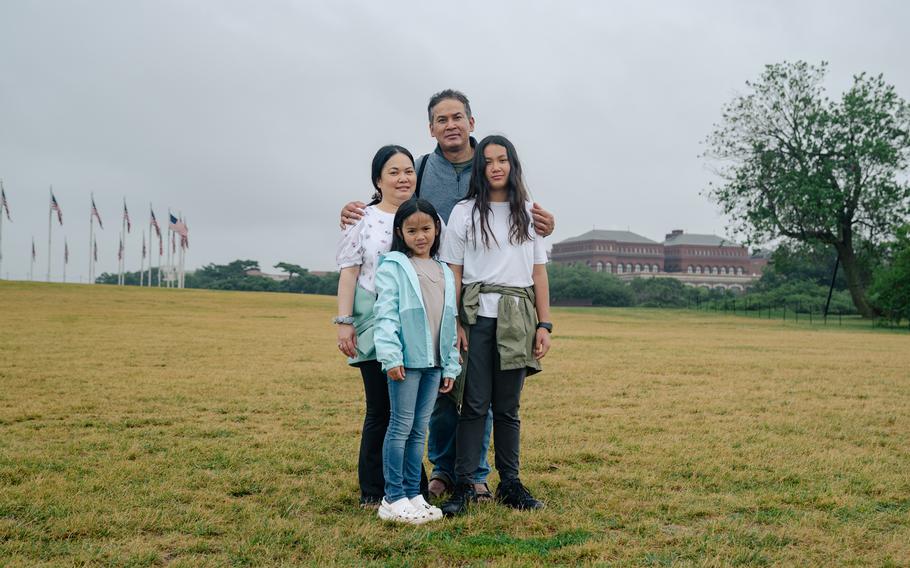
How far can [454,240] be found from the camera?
405cm

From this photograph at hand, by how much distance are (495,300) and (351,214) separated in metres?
0.89

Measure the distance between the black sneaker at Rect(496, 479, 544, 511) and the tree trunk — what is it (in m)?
32.0

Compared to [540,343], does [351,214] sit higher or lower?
higher

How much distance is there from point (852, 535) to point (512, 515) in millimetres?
1560

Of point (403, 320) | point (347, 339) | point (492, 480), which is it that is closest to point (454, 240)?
point (403, 320)

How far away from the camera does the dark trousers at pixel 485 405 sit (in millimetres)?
4023

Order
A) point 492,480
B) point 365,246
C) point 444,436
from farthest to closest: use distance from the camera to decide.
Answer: point 492,480 → point 444,436 → point 365,246

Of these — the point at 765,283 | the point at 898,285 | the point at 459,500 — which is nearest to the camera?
the point at 459,500

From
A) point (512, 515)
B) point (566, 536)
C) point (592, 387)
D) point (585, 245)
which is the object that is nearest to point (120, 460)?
point (512, 515)

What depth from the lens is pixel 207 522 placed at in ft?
11.6

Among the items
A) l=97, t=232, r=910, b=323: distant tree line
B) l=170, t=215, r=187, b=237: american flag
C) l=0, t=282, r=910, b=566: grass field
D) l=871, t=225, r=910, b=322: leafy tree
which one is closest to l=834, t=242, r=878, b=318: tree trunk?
l=97, t=232, r=910, b=323: distant tree line

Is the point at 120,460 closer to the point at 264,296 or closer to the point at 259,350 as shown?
the point at 259,350

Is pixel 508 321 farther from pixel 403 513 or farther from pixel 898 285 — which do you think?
pixel 898 285

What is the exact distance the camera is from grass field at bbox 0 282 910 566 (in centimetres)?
325
